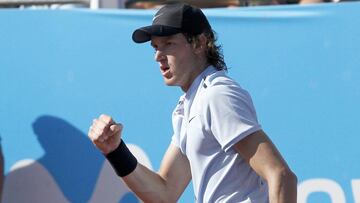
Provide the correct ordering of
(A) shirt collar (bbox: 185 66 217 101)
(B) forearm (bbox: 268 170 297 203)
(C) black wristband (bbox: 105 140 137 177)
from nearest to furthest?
(B) forearm (bbox: 268 170 297 203), (A) shirt collar (bbox: 185 66 217 101), (C) black wristband (bbox: 105 140 137 177)

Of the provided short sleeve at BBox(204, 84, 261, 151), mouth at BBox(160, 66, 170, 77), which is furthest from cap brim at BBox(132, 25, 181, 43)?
short sleeve at BBox(204, 84, 261, 151)

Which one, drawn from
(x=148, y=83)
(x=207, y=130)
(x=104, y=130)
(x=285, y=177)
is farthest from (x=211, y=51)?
(x=148, y=83)

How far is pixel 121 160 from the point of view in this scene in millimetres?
3301

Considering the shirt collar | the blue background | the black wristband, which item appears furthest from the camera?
the blue background

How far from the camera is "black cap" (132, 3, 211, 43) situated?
3121 millimetres

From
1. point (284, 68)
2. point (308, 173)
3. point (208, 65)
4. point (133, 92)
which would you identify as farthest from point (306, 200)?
point (208, 65)

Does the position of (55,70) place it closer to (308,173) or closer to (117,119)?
(117,119)

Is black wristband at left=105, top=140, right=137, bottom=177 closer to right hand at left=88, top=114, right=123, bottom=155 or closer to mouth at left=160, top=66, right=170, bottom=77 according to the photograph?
right hand at left=88, top=114, right=123, bottom=155

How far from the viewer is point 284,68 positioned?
13.9ft

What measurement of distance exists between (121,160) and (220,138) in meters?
0.53

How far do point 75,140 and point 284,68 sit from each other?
1.05m

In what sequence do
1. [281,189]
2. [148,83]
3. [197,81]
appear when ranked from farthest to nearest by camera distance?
1. [148,83]
2. [197,81]
3. [281,189]

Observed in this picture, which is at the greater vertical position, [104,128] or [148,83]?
[104,128]

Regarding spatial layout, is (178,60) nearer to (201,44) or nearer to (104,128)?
(201,44)
